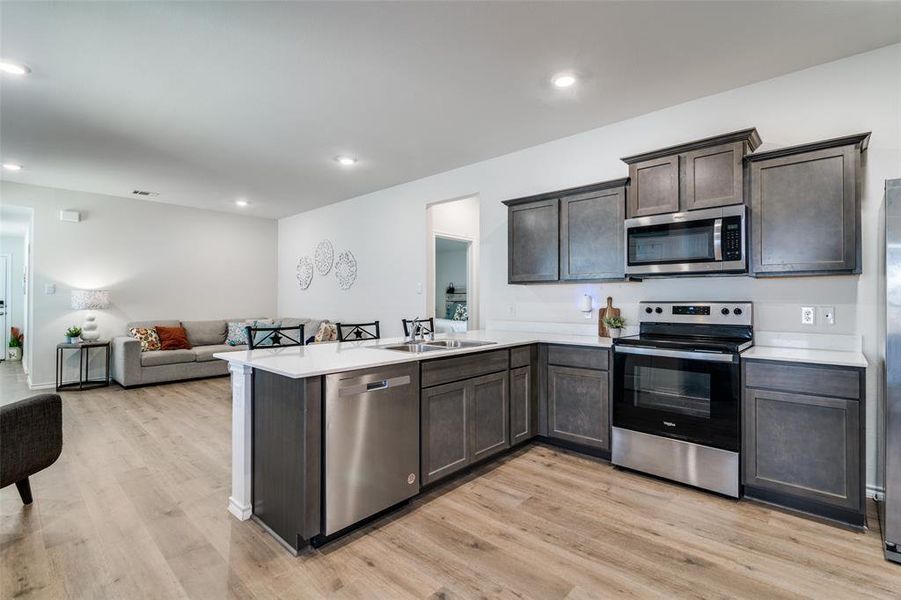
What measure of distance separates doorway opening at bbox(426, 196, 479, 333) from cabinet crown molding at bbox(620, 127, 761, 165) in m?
2.15

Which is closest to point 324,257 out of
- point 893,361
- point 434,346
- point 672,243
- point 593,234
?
point 434,346

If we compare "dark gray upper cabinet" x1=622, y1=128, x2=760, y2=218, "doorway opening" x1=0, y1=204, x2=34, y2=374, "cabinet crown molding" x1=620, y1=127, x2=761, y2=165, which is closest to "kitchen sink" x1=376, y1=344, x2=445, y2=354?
"dark gray upper cabinet" x1=622, y1=128, x2=760, y2=218

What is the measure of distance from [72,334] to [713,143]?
743 cm

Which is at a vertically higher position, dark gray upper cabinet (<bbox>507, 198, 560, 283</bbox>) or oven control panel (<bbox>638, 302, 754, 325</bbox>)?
dark gray upper cabinet (<bbox>507, 198, 560, 283</bbox>)

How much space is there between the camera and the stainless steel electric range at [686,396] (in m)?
2.49

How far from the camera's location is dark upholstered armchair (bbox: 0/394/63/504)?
2.16 metres

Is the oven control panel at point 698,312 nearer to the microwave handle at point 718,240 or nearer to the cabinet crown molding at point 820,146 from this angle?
the microwave handle at point 718,240

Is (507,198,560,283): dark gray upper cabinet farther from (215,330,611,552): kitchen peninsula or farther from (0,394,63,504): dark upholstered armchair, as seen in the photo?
(0,394,63,504): dark upholstered armchair

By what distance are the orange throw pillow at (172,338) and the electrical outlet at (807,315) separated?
7.17 meters

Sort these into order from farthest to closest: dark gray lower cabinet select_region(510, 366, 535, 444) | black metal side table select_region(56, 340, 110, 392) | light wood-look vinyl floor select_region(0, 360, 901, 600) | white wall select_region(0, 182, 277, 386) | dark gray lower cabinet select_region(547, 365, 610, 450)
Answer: white wall select_region(0, 182, 277, 386), black metal side table select_region(56, 340, 110, 392), dark gray lower cabinet select_region(510, 366, 535, 444), dark gray lower cabinet select_region(547, 365, 610, 450), light wood-look vinyl floor select_region(0, 360, 901, 600)

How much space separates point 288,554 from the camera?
1.99 metres

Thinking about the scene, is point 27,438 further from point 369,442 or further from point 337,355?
point 369,442

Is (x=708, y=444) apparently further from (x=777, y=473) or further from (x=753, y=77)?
(x=753, y=77)

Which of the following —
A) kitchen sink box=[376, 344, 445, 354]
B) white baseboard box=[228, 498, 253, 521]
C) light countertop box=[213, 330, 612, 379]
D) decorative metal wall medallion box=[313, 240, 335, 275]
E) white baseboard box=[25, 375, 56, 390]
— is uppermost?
decorative metal wall medallion box=[313, 240, 335, 275]
